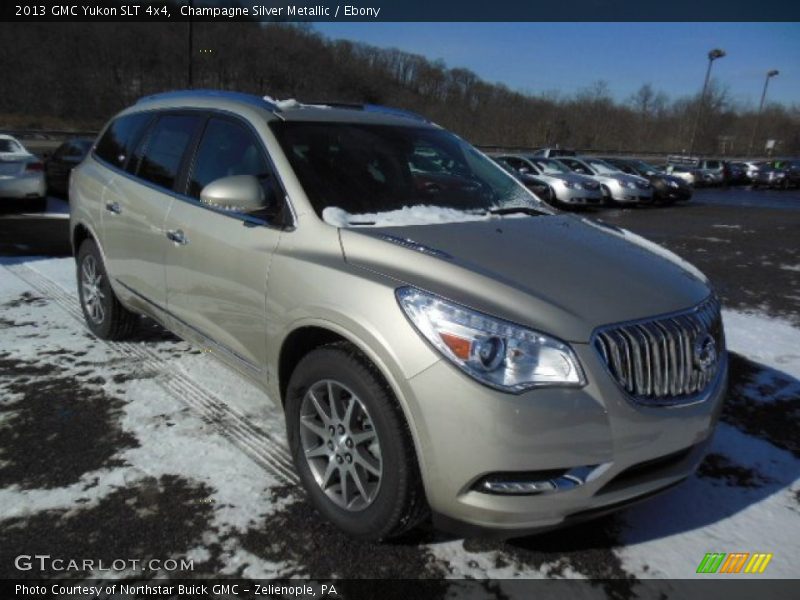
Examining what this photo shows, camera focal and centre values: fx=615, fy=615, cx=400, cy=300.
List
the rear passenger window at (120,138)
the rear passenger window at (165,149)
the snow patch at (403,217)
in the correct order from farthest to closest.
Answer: the rear passenger window at (120,138), the rear passenger window at (165,149), the snow patch at (403,217)

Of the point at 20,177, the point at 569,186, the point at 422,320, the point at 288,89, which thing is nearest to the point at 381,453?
the point at 422,320

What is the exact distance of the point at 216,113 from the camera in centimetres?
347

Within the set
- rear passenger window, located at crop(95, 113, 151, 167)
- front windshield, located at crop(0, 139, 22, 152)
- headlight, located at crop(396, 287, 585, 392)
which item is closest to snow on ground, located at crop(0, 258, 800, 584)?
headlight, located at crop(396, 287, 585, 392)

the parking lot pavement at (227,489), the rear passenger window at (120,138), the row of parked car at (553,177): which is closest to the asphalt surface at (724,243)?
the row of parked car at (553,177)

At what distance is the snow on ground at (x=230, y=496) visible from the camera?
2.43 m

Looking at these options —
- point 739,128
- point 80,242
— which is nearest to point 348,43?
point 739,128

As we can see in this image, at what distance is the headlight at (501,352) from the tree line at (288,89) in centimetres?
6394

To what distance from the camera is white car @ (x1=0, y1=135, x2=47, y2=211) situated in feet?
36.4

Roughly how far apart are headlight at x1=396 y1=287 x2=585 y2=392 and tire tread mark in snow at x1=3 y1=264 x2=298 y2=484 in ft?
4.26

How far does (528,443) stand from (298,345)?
3.79ft

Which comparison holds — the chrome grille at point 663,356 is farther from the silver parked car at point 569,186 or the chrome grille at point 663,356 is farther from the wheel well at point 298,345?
the silver parked car at point 569,186

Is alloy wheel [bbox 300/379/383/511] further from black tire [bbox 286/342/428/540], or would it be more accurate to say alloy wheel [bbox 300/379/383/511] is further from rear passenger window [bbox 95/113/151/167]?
rear passenger window [bbox 95/113/151/167]

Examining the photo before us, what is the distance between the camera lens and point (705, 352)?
243 cm

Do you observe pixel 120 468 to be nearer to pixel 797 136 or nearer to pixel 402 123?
pixel 402 123
